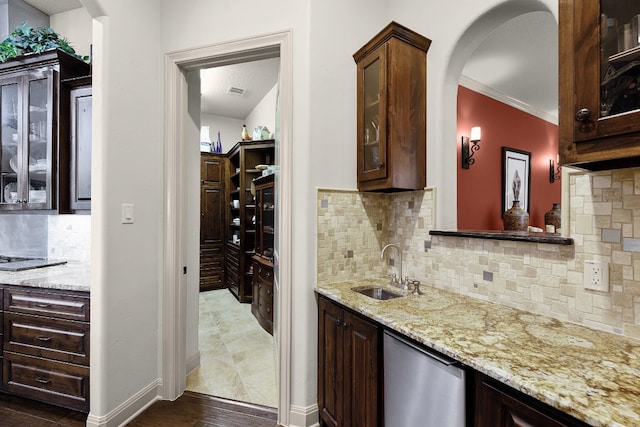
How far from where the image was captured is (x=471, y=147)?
3582 mm

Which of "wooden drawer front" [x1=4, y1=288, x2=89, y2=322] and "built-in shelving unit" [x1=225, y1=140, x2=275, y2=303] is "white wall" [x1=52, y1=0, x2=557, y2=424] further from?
"built-in shelving unit" [x1=225, y1=140, x2=275, y2=303]

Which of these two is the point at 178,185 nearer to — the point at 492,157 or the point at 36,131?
the point at 36,131

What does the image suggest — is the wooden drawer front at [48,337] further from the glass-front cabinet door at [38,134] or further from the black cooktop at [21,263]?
the glass-front cabinet door at [38,134]

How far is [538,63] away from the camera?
10.7 ft

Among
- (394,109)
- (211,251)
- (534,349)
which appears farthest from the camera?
(211,251)

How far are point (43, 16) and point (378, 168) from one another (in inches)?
139

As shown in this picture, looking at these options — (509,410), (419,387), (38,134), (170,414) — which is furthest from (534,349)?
(38,134)

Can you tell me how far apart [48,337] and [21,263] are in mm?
930

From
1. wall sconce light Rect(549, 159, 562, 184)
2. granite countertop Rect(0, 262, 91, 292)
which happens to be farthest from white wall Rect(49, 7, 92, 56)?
wall sconce light Rect(549, 159, 562, 184)

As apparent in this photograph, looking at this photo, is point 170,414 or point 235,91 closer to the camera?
point 170,414

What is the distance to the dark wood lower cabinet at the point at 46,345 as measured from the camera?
1883 millimetres

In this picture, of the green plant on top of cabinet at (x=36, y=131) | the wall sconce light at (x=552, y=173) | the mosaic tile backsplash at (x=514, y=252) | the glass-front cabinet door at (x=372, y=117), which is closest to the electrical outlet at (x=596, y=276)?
the mosaic tile backsplash at (x=514, y=252)

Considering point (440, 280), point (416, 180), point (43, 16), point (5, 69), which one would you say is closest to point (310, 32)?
point (416, 180)

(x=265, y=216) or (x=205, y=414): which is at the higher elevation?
(x=265, y=216)
